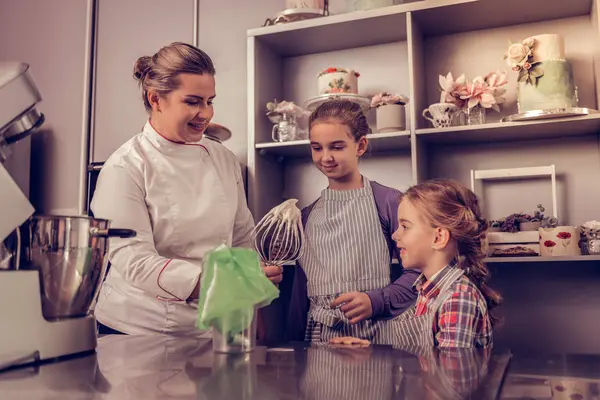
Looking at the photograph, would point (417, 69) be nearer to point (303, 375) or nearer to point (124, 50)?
point (124, 50)

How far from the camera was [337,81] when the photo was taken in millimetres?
2230

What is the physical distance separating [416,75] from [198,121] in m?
0.91

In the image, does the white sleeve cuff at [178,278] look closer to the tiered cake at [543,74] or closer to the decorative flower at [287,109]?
the decorative flower at [287,109]

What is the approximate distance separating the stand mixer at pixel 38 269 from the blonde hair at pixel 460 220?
0.82 meters

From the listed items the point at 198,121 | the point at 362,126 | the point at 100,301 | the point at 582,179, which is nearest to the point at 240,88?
the point at 362,126

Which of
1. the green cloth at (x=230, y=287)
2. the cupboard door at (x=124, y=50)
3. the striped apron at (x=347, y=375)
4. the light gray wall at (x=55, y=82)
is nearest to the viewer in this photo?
the striped apron at (x=347, y=375)

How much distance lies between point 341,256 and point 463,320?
2.07ft

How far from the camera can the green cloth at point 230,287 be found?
0.78 m

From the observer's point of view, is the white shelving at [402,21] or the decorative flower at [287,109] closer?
the white shelving at [402,21]

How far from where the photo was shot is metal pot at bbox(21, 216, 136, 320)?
87cm

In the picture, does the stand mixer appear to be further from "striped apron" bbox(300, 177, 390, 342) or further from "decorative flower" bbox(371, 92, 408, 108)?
"decorative flower" bbox(371, 92, 408, 108)

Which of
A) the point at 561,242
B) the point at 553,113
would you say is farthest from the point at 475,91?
the point at 561,242

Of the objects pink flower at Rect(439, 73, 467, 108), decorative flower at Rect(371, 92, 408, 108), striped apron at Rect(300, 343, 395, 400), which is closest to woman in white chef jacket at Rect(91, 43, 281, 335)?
striped apron at Rect(300, 343, 395, 400)

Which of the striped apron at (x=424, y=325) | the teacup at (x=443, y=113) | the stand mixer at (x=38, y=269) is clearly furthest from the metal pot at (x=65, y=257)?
the teacup at (x=443, y=113)
